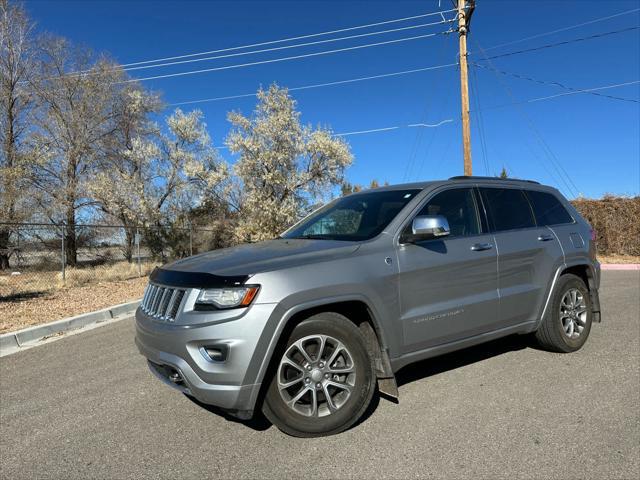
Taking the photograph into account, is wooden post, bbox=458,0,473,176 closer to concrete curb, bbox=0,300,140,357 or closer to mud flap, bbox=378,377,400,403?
concrete curb, bbox=0,300,140,357

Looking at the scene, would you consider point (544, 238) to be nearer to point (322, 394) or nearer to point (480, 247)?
point (480, 247)

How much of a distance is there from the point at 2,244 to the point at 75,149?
5509 mm

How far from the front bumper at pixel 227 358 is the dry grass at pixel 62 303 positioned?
18.1 feet

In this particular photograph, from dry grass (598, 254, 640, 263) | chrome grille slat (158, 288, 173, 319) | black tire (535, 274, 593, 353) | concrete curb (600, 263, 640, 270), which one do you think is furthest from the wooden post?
chrome grille slat (158, 288, 173, 319)

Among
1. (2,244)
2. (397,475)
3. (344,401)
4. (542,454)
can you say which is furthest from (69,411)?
(2,244)

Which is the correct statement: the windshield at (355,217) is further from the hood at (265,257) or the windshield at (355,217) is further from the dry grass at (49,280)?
the dry grass at (49,280)

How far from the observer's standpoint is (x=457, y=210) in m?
4.22

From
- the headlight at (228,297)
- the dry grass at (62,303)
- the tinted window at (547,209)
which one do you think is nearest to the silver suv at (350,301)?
the headlight at (228,297)

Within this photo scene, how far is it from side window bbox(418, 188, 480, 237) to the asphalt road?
139 cm

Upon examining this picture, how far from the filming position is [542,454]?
289 cm

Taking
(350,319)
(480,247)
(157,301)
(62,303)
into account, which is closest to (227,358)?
(157,301)

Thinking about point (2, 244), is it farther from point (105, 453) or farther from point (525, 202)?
point (525, 202)

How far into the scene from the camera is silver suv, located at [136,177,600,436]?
2904 millimetres

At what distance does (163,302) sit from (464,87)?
15171 mm
